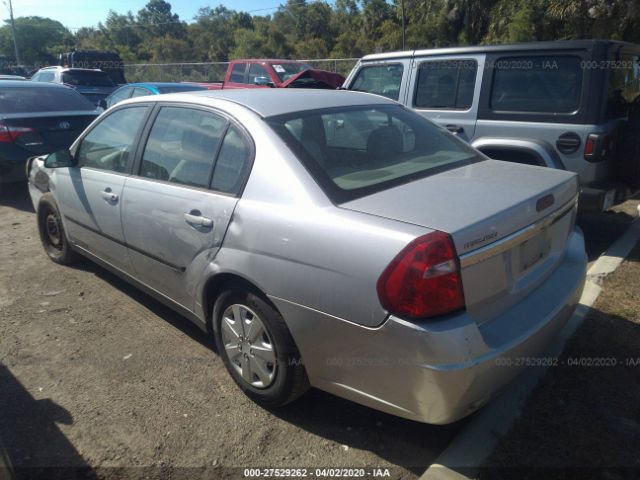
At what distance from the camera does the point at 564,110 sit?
4766 mm

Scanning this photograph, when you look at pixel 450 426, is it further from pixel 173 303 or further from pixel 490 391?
pixel 173 303

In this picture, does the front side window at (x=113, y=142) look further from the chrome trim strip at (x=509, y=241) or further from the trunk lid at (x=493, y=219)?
the chrome trim strip at (x=509, y=241)

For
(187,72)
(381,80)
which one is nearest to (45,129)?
(381,80)

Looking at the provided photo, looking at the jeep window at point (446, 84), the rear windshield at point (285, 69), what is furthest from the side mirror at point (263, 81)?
the jeep window at point (446, 84)

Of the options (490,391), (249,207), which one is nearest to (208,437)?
(249,207)

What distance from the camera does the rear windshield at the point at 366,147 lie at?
8.54ft

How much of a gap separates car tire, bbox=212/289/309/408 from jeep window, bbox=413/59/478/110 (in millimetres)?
3798

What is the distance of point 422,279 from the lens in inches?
80.3

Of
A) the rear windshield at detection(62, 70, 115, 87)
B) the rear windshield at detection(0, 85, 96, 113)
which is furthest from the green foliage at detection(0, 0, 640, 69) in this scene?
the rear windshield at detection(0, 85, 96, 113)

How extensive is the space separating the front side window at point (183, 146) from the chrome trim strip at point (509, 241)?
1.58 m

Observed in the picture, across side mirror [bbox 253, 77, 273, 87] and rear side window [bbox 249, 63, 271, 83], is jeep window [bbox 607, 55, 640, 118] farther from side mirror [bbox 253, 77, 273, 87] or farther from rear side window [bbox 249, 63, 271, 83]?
rear side window [bbox 249, 63, 271, 83]

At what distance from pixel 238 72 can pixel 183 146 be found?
426 inches

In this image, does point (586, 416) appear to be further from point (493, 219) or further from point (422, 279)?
point (422, 279)

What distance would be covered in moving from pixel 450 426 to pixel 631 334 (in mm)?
1562
